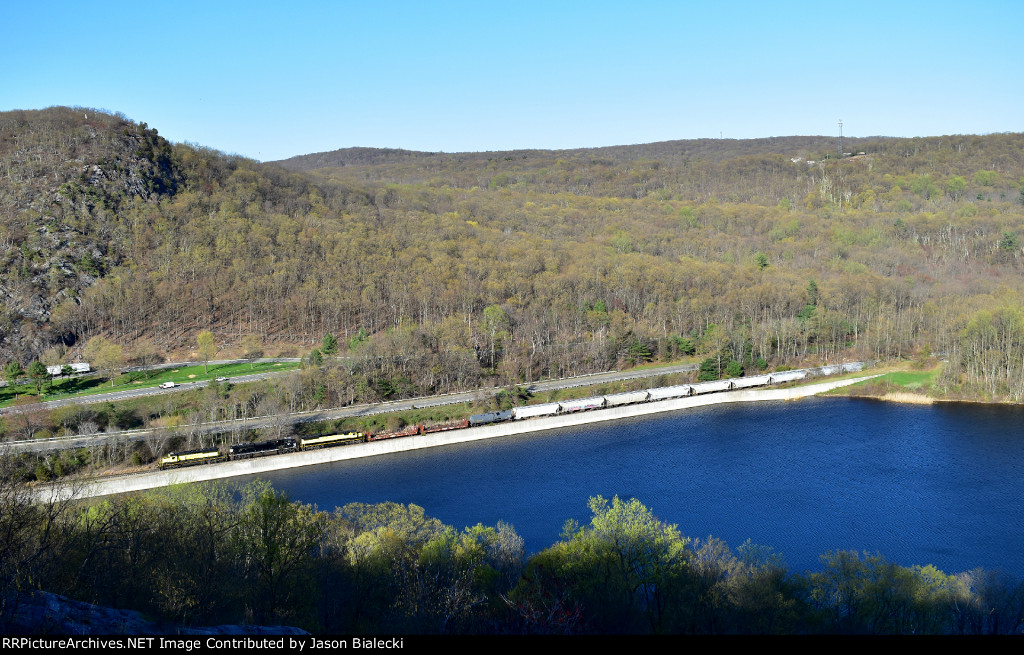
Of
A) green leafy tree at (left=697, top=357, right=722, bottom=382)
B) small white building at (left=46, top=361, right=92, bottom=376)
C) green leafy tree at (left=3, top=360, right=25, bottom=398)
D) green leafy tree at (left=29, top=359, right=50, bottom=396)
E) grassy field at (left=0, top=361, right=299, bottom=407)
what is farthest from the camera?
green leafy tree at (left=697, top=357, right=722, bottom=382)

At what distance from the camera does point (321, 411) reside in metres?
41.8

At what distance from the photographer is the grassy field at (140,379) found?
42219 millimetres

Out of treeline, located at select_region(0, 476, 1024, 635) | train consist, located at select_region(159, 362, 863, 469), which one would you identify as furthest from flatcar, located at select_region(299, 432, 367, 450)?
treeline, located at select_region(0, 476, 1024, 635)

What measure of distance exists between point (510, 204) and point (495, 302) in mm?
42475

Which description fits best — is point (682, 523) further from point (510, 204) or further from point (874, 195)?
point (874, 195)

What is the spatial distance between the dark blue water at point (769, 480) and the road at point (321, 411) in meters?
5.65

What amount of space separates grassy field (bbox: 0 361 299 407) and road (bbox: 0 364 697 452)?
5.45 ft

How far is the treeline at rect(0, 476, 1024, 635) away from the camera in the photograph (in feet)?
46.6

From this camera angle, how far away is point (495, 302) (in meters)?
61.9

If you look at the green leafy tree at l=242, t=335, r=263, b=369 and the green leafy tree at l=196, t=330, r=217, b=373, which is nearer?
the green leafy tree at l=196, t=330, r=217, b=373

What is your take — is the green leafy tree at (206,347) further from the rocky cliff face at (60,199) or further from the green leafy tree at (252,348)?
the rocky cliff face at (60,199)

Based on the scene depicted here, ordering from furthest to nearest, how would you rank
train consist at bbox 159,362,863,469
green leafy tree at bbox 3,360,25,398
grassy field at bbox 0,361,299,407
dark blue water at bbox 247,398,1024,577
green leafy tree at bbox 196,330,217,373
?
green leafy tree at bbox 196,330,217,373, green leafy tree at bbox 3,360,25,398, grassy field at bbox 0,361,299,407, train consist at bbox 159,362,863,469, dark blue water at bbox 247,398,1024,577

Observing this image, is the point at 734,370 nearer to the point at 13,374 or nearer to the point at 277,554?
the point at 277,554

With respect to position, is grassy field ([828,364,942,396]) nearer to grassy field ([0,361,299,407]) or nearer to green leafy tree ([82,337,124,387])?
grassy field ([0,361,299,407])
